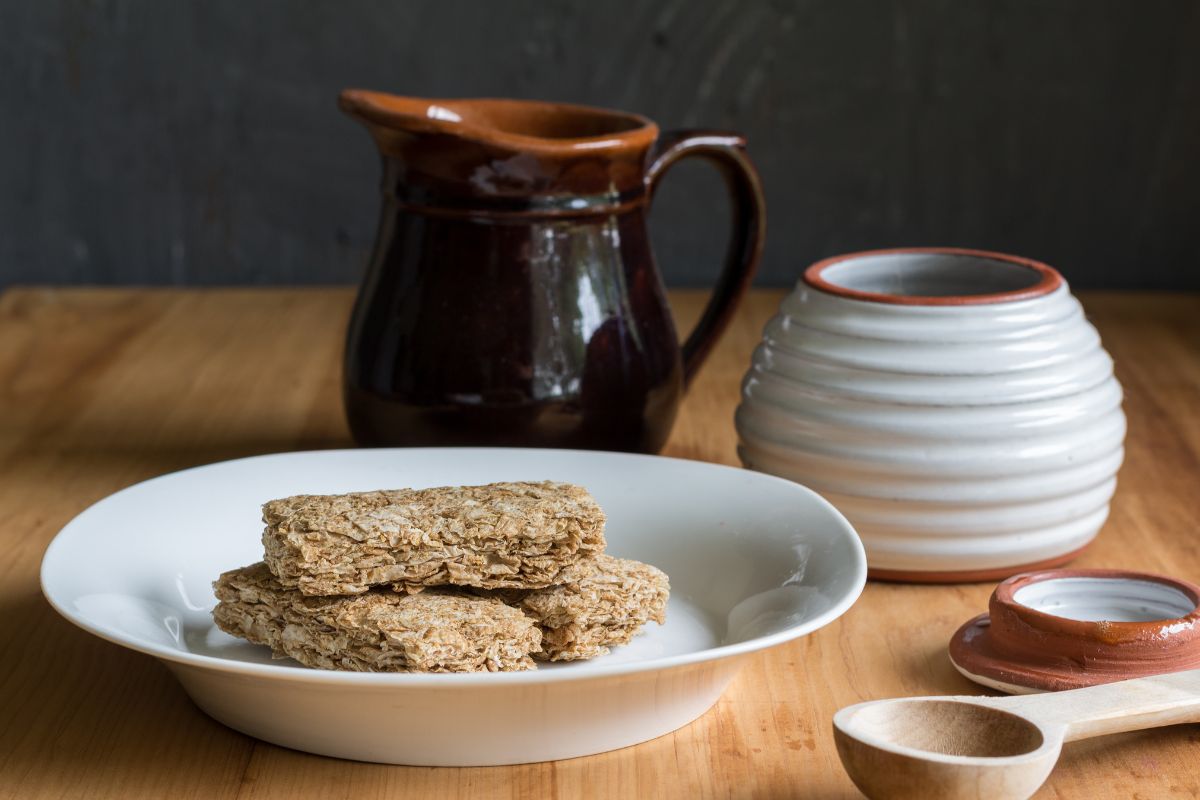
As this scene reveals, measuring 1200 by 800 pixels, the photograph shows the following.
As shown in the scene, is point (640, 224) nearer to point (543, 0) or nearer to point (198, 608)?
point (198, 608)

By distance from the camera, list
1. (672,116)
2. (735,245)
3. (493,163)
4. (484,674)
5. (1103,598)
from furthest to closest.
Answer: (672,116), (735,245), (493,163), (1103,598), (484,674)

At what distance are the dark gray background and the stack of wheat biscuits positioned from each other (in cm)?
89

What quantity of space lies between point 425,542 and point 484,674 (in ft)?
0.26

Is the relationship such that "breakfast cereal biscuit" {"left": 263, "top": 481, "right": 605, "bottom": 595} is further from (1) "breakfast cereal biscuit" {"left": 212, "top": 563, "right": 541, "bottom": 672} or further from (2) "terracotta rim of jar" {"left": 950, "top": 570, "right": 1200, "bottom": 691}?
(2) "terracotta rim of jar" {"left": 950, "top": 570, "right": 1200, "bottom": 691}

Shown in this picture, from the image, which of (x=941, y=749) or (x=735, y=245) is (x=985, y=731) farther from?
(x=735, y=245)

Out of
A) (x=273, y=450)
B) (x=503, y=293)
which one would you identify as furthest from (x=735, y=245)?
(x=273, y=450)

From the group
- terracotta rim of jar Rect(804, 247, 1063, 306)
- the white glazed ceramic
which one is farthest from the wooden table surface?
terracotta rim of jar Rect(804, 247, 1063, 306)

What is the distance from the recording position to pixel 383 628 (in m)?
0.49

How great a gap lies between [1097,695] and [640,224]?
0.37m

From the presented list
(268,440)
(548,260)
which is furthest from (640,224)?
(268,440)

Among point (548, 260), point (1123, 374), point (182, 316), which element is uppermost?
point (548, 260)

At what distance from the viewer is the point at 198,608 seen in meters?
0.60

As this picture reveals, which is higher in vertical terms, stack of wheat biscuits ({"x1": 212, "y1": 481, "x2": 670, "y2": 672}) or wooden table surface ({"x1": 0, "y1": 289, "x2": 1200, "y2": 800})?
stack of wheat biscuits ({"x1": 212, "y1": 481, "x2": 670, "y2": 672})

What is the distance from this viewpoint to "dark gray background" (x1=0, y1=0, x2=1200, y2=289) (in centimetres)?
136
